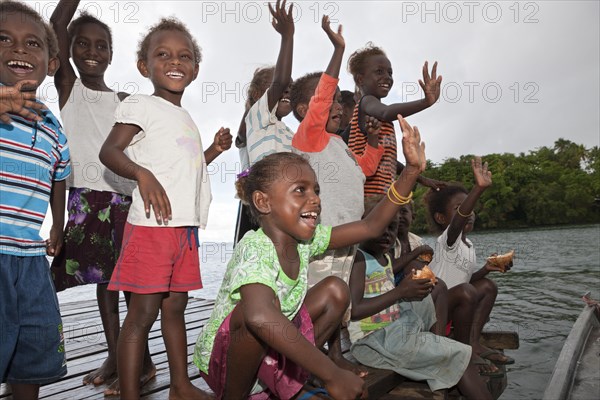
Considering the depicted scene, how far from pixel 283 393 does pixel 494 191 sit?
45.4 m

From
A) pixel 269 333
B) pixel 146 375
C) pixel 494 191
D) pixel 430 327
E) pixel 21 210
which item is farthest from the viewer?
pixel 494 191

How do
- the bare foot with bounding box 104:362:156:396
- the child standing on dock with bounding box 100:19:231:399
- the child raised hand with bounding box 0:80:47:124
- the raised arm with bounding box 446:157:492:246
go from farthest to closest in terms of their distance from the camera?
the raised arm with bounding box 446:157:492:246, the bare foot with bounding box 104:362:156:396, the child standing on dock with bounding box 100:19:231:399, the child raised hand with bounding box 0:80:47:124

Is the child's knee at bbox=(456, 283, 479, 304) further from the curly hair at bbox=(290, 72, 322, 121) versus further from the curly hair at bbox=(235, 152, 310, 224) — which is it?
the curly hair at bbox=(235, 152, 310, 224)

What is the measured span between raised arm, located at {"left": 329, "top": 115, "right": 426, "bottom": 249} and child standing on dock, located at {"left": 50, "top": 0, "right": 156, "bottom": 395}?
1152 millimetres

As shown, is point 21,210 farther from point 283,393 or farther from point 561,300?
point 561,300

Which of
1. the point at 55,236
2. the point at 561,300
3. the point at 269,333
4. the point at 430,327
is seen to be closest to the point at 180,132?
the point at 55,236

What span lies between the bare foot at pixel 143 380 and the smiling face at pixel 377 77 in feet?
7.84

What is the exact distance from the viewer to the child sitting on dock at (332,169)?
2.54 metres

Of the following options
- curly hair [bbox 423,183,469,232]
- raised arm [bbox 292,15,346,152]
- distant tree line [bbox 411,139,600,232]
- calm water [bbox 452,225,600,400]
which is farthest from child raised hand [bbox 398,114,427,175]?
distant tree line [bbox 411,139,600,232]

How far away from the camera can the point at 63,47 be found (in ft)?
8.21

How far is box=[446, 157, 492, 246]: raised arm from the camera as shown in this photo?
329 centimetres

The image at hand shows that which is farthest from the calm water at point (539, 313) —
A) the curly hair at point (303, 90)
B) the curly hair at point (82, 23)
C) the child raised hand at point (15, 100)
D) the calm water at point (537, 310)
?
the curly hair at point (82, 23)

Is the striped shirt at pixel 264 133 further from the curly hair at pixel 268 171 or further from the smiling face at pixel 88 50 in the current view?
the smiling face at pixel 88 50

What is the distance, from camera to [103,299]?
2.49 metres
